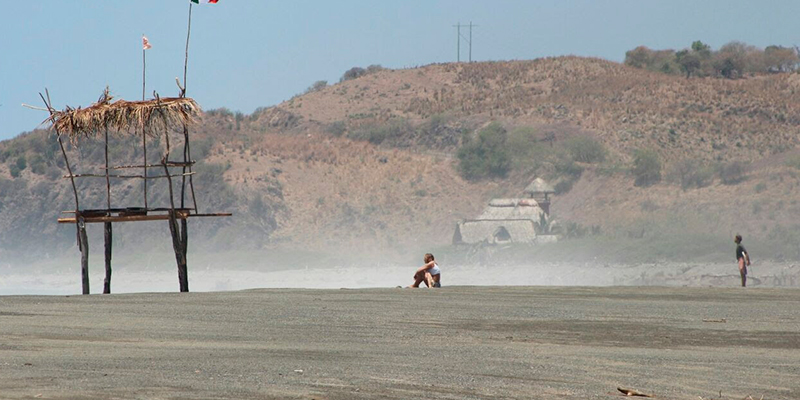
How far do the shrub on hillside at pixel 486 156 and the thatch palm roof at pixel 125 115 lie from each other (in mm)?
45462

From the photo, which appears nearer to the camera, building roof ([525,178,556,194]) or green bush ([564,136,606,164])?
building roof ([525,178,556,194])

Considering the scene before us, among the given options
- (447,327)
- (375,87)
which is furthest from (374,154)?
(447,327)

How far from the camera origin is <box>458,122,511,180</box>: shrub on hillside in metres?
70.8

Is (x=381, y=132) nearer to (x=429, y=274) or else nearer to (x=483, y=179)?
(x=483, y=179)

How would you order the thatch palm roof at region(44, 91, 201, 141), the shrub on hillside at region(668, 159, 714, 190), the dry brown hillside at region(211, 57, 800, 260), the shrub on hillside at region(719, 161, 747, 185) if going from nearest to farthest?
the thatch palm roof at region(44, 91, 201, 141) → the dry brown hillside at region(211, 57, 800, 260) → the shrub on hillside at region(719, 161, 747, 185) → the shrub on hillside at region(668, 159, 714, 190)

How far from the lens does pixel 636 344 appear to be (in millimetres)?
14234

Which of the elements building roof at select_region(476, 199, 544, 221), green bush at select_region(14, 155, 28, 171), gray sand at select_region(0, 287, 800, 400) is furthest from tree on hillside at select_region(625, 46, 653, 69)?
gray sand at select_region(0, 287, 800, 400)

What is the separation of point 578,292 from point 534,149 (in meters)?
47.8

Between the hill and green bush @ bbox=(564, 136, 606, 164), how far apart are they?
0.16 m

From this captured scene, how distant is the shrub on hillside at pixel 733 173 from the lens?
6406cm

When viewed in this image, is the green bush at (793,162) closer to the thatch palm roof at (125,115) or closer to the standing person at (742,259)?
the standing person at (742,259)

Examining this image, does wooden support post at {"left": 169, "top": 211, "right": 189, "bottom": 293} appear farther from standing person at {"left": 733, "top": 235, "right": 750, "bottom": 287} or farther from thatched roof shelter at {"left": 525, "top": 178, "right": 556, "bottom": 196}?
thatched roof shelter at {"left": 525, "top": 178, "right": 556, "bottom": 196}

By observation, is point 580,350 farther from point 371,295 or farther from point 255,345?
point 371,295

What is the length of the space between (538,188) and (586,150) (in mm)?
9329
